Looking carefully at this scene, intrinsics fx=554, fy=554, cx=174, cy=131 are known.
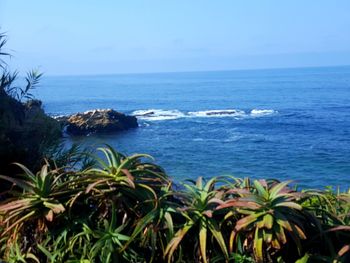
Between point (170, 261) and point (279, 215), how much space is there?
0.66 meters

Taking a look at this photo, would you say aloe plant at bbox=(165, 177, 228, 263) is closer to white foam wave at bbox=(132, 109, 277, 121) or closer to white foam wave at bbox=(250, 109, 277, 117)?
white foam wave at bbox=(132, 109, 277, 121)

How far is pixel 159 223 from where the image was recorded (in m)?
3.07

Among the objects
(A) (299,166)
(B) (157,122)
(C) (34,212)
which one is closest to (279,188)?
(C) (34,212)

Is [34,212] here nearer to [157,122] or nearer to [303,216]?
[303,216]

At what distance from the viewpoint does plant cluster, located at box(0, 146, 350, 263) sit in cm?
294

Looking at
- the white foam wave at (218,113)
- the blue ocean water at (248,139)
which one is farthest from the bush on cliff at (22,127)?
the white foam wave at (218,113)

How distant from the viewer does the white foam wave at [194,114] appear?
63569 millimetres

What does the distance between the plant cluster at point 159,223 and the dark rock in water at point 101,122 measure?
43713 mm

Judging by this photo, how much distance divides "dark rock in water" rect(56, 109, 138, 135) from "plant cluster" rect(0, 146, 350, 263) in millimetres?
43713

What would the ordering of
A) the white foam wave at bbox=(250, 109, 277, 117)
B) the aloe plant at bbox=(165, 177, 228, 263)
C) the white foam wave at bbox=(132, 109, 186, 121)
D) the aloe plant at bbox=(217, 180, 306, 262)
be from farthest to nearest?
the white foam wave at bbox=(250, 109, 277, 117) → the white foam wave at bbox=(132, 109, 186, 121) → the aloe plant at bbox=(165, 177, 228, 263) → the aloe plant at bbox=(217, 180, 306, 262)

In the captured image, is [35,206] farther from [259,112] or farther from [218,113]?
[259,112]

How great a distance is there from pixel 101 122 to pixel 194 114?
19263 millimetres

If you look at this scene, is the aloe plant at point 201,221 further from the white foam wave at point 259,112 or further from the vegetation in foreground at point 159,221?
the white foam wave at point 259,112

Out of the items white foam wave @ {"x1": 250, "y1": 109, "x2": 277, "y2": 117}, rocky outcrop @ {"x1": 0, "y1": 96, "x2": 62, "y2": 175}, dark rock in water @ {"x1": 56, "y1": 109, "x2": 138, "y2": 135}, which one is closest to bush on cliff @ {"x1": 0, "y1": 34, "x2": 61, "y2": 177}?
rocky outcrop @ {"x1": 0, "y1": 96, "x2": 62, "y2": 175}
